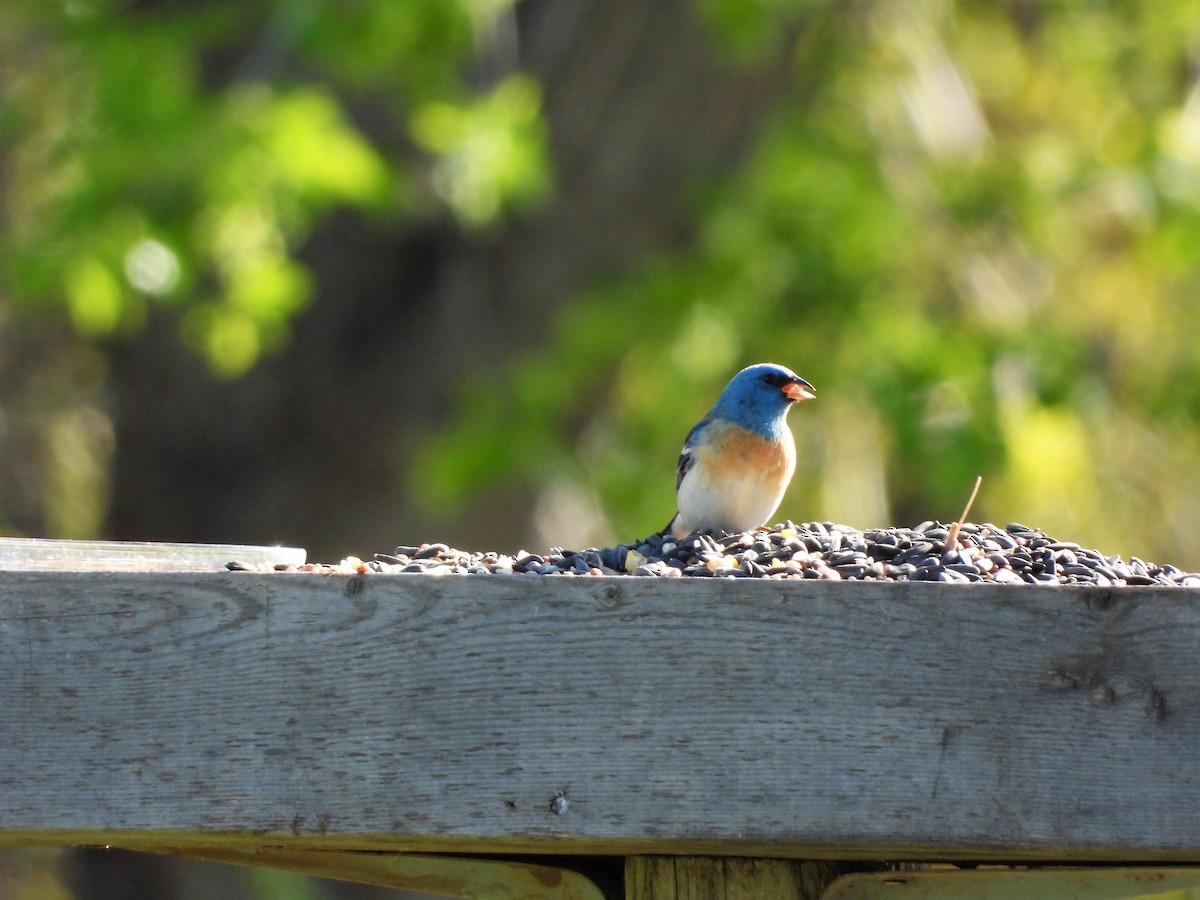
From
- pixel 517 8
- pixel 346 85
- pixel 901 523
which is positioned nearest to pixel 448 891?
pixel 346 85

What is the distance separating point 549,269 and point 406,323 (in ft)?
3.13

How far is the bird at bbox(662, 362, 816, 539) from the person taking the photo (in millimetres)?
4559

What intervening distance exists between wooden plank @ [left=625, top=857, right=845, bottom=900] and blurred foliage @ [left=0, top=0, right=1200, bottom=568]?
4558 mm

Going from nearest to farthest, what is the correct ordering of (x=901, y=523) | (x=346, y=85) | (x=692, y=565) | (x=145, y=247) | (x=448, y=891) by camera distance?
(x=448, y=891)
(x=692, y=565)
(x=145, y=247)
(x=346, y=85)
(x=901, y=523)

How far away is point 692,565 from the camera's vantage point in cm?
313

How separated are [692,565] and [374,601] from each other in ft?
3.04

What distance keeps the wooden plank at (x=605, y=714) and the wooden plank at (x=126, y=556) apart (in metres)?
0.76

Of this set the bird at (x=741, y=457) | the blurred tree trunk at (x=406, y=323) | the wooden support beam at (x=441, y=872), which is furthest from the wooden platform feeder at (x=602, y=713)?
the blurred tree trunk at (x=406, y=323)

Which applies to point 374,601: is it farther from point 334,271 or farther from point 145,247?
point 334,271

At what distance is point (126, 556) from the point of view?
3414mm

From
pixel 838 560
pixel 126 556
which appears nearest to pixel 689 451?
pixel 838 560

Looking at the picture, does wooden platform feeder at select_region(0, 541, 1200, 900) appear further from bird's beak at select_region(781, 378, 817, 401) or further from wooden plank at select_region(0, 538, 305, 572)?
bird's beak at select_region(781, 378, 817, 401)

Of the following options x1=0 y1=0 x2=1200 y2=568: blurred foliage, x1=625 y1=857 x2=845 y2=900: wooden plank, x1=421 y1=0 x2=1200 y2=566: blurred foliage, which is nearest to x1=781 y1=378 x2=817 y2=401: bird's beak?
x1=625 y1=857 x2=845 y2=900: wooden plank

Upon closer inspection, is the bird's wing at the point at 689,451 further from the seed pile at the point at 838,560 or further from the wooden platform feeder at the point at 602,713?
the wooden platform feeder at the point at 602,713
